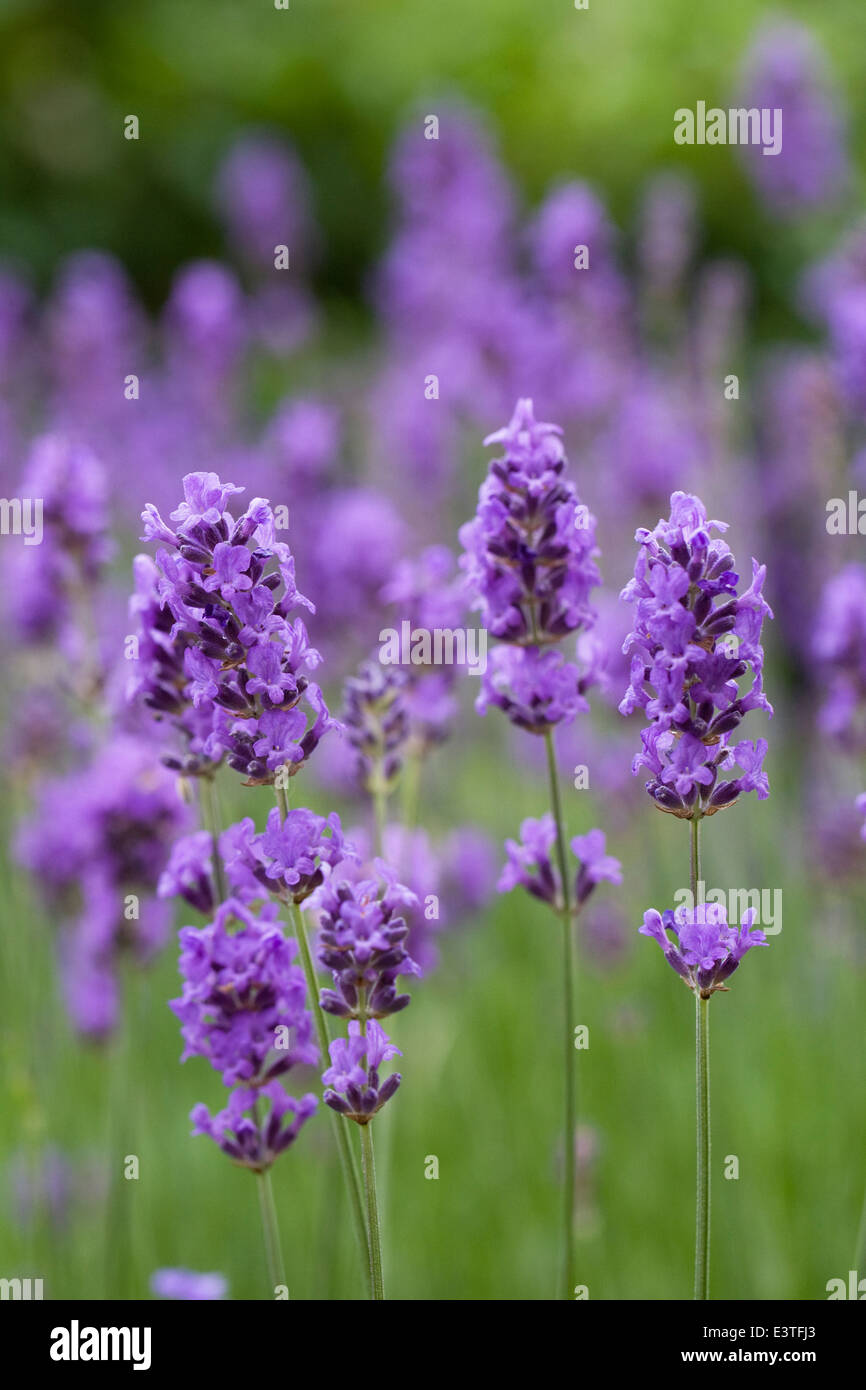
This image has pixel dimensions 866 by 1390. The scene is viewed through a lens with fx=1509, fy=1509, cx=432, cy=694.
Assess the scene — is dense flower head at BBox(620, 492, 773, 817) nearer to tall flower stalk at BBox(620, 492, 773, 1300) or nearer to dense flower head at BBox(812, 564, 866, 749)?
tall flower stalk at BBox(620, 492, 773, 1300)

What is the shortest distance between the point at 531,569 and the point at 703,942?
42cm

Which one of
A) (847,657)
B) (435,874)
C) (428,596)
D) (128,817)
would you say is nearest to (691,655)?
(428,596)

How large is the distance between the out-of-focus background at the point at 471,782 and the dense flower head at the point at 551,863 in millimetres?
297

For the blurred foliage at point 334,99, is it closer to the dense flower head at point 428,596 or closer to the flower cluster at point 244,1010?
the dense flower head at point 428,596

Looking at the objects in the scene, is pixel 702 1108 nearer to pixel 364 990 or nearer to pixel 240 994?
pixel 364 990

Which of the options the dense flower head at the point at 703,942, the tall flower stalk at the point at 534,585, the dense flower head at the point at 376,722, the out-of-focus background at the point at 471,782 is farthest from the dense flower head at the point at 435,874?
the dense flower head at the point at 703,942

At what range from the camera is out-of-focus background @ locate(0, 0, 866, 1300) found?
2.42 metres


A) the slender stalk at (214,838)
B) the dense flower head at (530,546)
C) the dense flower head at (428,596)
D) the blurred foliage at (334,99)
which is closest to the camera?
the dense flower head at (530,546)

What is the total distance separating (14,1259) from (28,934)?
72 centimetres

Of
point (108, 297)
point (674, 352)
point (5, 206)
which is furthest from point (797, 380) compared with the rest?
point (5, 206)

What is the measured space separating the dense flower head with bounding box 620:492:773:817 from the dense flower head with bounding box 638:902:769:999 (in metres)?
0.10

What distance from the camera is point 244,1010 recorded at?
142 centimetres

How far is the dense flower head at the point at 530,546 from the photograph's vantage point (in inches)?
58.7

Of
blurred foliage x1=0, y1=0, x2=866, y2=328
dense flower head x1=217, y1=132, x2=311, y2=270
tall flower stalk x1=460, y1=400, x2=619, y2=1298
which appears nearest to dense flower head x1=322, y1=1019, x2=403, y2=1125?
tall flower stalk x1=460, y1=400, x2=619, y2=1298
